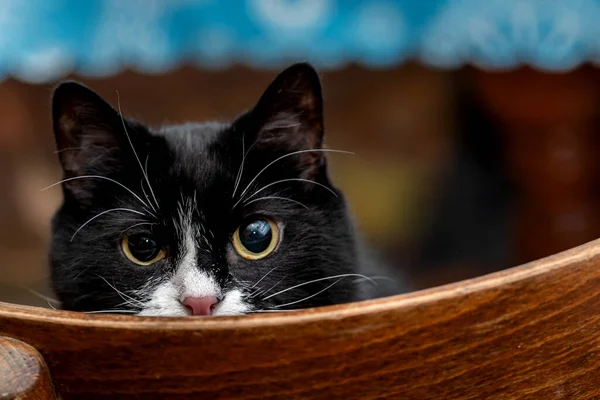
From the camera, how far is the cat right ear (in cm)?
72

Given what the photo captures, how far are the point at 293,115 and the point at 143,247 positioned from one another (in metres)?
0.24

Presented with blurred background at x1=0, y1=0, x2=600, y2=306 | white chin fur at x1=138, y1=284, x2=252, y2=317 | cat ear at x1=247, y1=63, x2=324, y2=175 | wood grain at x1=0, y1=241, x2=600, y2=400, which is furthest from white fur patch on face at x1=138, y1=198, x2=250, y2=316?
blurred background at x1=0, y1=0, x2=600, y2=306

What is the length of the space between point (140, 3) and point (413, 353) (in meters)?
1.80

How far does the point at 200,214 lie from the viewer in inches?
27.8

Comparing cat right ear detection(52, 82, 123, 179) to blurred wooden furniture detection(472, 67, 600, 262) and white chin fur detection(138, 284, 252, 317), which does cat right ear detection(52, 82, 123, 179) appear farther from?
blurred wooden furniture detection(472, 67, 600, 262)

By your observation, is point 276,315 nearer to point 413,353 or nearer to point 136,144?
point 413,353

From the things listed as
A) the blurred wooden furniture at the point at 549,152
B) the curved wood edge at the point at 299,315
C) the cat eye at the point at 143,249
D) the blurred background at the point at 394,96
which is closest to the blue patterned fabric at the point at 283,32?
the blurred background at the point at 394,96

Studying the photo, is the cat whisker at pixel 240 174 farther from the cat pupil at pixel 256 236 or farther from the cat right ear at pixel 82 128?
the cat right ear at pixel 82 128

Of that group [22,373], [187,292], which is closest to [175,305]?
[187,292]

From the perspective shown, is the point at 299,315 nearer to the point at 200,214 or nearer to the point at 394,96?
the point at 200,214

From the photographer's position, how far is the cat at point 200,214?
0.69 m

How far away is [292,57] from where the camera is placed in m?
2.00

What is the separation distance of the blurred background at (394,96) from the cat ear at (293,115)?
93cm

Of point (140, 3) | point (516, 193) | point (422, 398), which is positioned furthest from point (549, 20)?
point (422, 398)
